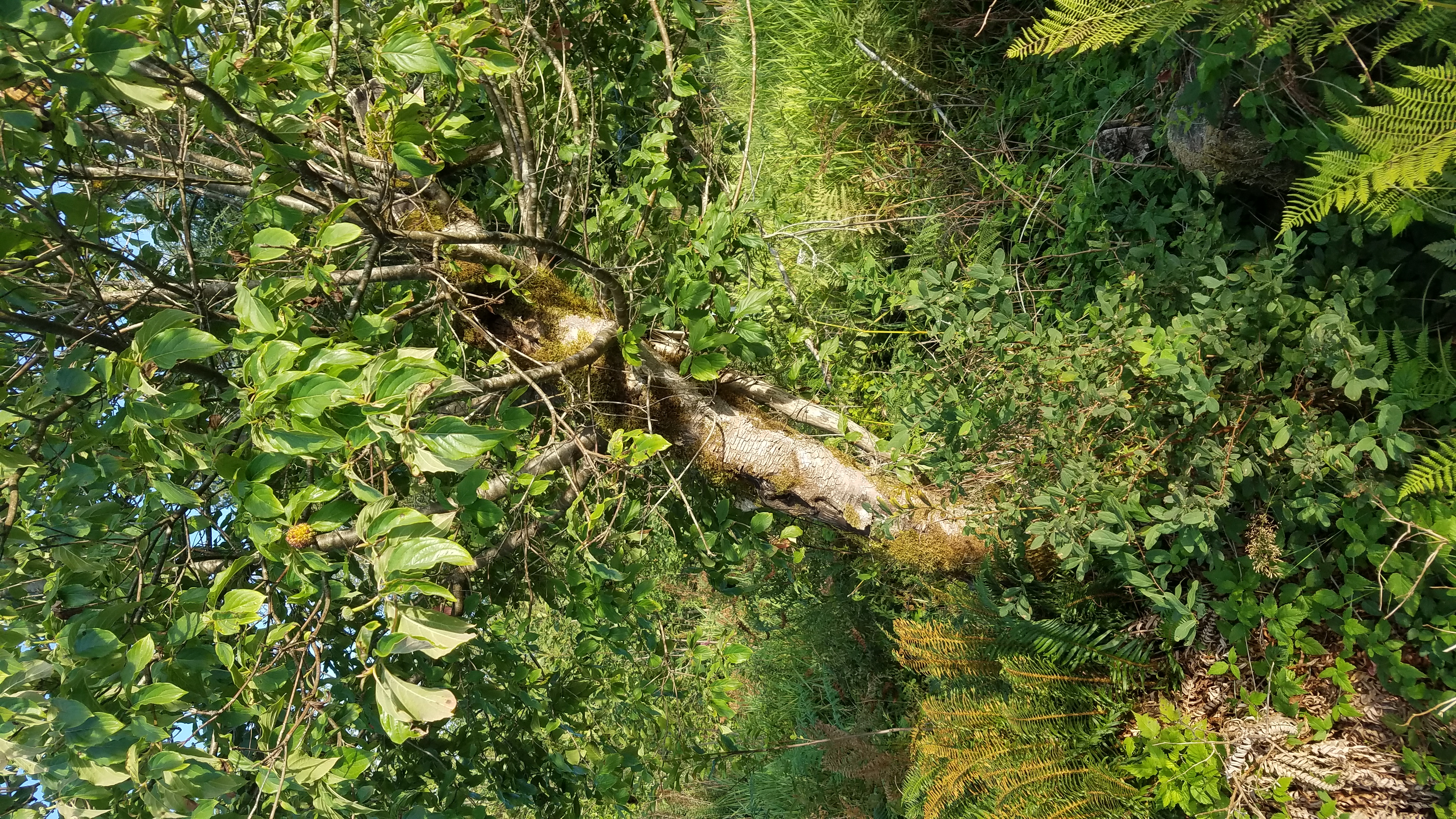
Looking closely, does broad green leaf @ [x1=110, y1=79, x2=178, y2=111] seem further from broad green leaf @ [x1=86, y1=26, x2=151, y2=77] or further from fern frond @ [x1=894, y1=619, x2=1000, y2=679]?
fern frond @ [x1=894, y1=619, x2=1000, y2=679]

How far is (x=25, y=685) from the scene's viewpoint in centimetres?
133

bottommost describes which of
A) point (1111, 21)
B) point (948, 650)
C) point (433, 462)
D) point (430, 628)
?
point (948, 650)

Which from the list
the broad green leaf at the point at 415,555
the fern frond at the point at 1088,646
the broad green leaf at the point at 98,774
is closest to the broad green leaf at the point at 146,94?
the broad green leaf at the point at 415,555

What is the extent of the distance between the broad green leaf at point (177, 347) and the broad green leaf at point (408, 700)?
0.58 meters

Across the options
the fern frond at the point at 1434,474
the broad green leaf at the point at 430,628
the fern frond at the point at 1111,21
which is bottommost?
the broad green leaf at the point at 430,628

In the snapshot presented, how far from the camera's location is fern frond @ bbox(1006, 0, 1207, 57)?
1.57 metres

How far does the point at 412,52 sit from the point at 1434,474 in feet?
7.19

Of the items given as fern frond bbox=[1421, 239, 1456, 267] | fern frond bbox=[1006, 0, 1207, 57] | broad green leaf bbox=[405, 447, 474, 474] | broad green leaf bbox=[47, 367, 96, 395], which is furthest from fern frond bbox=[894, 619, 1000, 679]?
broad green leaf bbox=[47, 367, 96, 395]

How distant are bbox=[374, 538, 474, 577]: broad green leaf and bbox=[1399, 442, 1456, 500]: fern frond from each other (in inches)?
74.5

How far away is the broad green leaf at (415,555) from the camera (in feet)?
3.94

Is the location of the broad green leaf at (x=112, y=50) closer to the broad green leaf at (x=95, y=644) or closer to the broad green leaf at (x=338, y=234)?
the broad green leaf at (x=338, y=234)

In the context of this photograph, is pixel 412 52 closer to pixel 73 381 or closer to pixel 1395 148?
pixel 73 381

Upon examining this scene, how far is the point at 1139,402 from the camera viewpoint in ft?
6.82

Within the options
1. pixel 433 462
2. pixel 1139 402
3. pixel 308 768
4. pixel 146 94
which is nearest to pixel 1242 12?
pixel 1139 402
